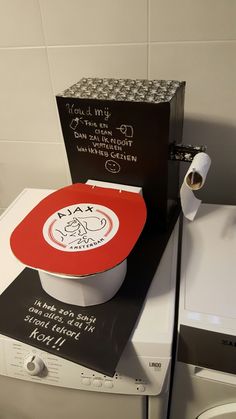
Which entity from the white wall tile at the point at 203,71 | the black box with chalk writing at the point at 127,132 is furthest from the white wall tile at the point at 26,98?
the white wall tile at the point at 203,71

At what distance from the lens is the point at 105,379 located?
2.05 ft

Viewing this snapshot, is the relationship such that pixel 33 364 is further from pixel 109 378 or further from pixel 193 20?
pixel 193 20

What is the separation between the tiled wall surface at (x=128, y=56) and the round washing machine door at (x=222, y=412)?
0.57 meters

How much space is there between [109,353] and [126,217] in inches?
10.2

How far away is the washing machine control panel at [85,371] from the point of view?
612mm

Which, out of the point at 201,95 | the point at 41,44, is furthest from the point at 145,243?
the point at 41,44

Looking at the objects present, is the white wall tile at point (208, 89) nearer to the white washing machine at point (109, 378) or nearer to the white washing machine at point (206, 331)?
the white washing machine at point (206, 331)

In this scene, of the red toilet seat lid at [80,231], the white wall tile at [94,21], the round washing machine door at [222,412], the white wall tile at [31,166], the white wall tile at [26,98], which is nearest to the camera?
the red toilet seat lid at [80,231]

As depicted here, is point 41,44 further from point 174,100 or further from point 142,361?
point 142,361

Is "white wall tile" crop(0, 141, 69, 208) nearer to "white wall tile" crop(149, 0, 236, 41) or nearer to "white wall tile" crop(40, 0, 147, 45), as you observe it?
"white wall tile" crop(40, 0, 147, 45)

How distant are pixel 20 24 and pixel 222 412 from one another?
104 cm

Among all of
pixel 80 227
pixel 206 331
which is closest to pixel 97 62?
pixel 80 227

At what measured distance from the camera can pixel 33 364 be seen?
622 mm

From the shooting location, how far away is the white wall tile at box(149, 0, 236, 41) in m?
0.76
